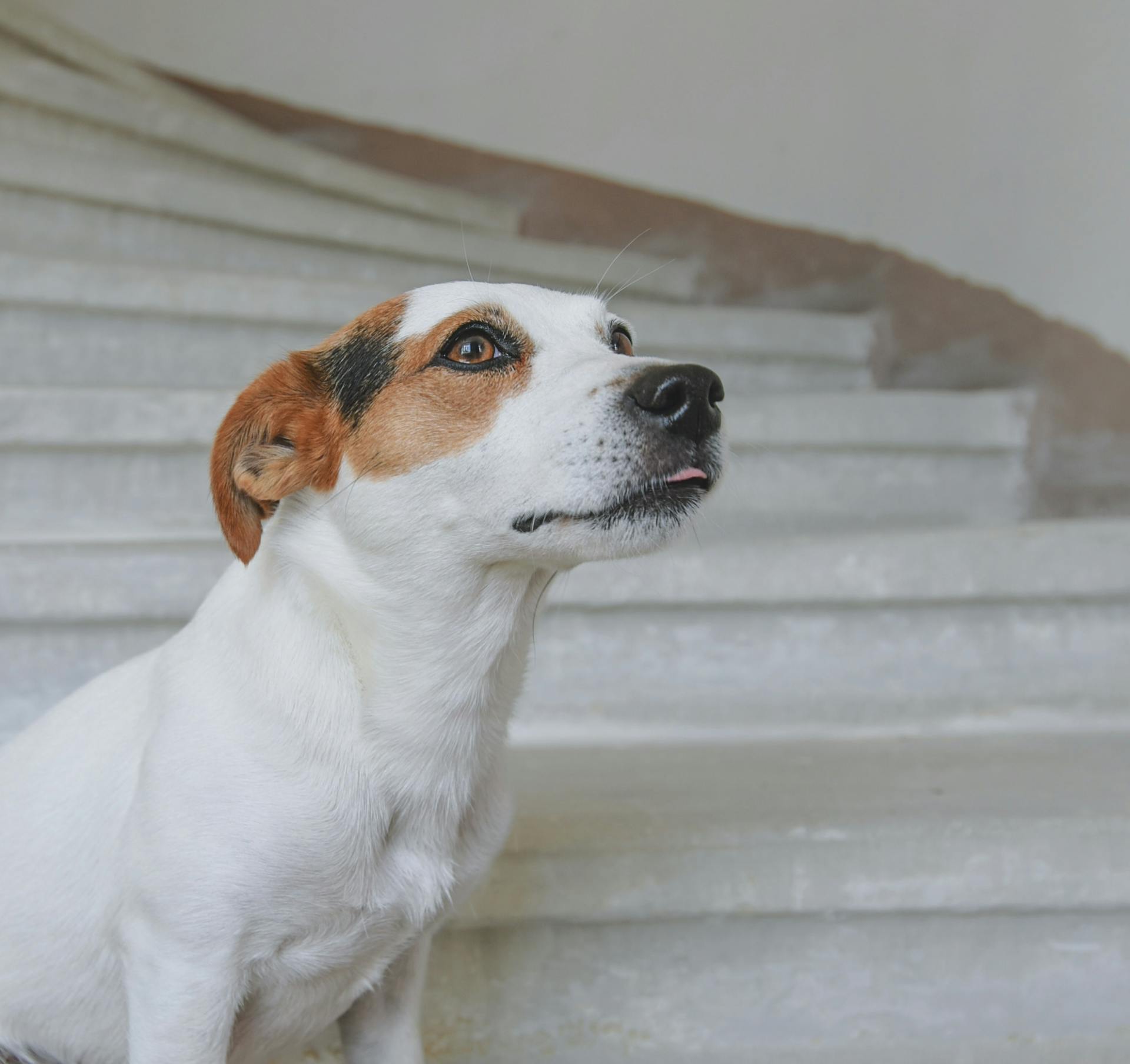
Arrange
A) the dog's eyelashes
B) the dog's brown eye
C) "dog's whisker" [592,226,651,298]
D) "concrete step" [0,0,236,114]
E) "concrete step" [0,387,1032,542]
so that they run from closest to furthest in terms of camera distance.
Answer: the dog's brown eye < the dog's eyelashes < "dog's whisker" [592,226,651,298] < "concrete step" [0,387,1032,542] < "concrete step" [0,0,236,114]

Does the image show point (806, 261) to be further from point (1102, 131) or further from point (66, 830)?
point (66, 830)

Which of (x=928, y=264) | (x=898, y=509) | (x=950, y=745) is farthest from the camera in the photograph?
(x=928, y=264)

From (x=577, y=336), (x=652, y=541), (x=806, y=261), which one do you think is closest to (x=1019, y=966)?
(x=652, y=541)

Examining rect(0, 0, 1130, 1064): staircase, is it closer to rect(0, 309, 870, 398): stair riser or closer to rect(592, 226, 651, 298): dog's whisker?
rect(0, 309, 870, 398): stair riser

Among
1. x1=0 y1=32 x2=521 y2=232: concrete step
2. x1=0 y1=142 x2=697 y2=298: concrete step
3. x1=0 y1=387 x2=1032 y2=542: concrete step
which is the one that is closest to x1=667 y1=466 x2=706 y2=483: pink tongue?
x1=0 y1=387 x2=1032 y2=542: concrete step

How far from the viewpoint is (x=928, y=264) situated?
229 cm

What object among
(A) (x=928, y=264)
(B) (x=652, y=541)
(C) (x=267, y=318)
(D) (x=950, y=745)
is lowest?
(C) (x=267, y=318)

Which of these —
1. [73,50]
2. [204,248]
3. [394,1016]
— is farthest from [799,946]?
[73,50]

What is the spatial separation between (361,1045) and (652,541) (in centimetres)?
55

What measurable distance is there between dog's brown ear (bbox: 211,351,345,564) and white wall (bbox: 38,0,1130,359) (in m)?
1.62

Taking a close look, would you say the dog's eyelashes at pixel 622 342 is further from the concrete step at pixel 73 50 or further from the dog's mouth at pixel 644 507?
the concrete step at pixel 73 50

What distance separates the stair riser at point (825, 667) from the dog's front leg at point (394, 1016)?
542 millimetres

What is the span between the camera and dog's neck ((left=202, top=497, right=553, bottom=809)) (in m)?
0.80

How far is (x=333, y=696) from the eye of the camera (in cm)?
80
